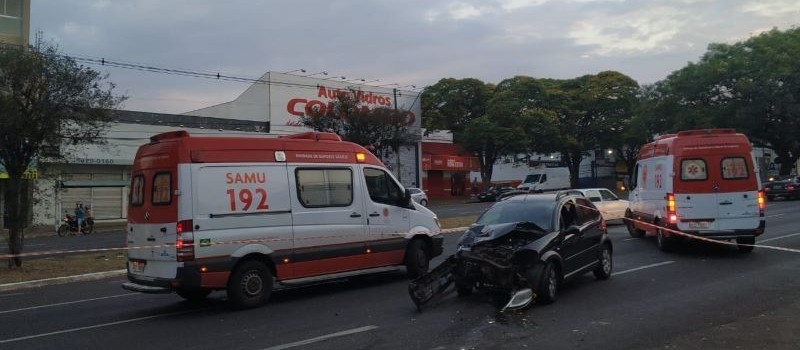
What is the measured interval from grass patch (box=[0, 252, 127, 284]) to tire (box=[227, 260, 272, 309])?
724 cm

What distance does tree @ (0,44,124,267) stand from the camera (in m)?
14.5

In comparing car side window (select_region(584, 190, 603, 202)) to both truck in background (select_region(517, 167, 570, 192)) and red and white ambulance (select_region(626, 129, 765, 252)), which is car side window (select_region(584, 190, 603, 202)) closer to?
red and white ambulance (select_region(626, 129, 765, 252))

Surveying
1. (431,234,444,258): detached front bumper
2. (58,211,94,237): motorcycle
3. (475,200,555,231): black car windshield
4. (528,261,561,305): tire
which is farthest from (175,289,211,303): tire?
(58,211,94,237): motorcycle

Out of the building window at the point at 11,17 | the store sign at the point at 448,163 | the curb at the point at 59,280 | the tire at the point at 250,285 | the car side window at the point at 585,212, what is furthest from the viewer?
the store sign at the point at 448,163

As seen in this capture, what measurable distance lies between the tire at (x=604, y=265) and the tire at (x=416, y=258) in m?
2.99

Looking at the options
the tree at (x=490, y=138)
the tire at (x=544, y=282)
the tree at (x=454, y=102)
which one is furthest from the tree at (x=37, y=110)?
the tree at (x=454, y=102)

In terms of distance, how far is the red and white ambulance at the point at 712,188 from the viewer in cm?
1363

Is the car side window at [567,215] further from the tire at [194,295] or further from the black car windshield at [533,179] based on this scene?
the black car windshield at [533,179]

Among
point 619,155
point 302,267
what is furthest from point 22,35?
point 619,155

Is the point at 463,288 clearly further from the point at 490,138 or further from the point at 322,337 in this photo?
the point at 490,138

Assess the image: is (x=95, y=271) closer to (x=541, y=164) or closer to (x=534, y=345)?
(x=534, y=345)

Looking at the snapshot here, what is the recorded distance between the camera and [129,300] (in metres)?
10.8

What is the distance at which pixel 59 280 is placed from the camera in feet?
45.7

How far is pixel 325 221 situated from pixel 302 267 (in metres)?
0.83
